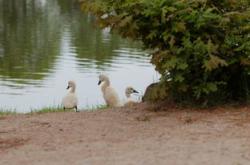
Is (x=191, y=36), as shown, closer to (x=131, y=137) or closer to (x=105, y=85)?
(x=131, y=137)

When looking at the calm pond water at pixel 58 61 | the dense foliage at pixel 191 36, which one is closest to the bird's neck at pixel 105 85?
the calm pond water at pixel 58 61

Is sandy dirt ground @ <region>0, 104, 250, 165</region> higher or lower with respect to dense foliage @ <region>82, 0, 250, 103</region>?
lower

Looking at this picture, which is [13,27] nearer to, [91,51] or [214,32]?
[91,51]

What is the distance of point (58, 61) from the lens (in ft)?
80.8

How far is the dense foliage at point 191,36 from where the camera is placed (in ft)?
30.0

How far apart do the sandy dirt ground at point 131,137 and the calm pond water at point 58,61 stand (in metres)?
3.89

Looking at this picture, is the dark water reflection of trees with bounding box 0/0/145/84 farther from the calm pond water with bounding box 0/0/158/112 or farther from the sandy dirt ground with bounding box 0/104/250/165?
the sandy dirt ground with bounding box 0/104/250/165

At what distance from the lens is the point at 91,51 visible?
26828 mm

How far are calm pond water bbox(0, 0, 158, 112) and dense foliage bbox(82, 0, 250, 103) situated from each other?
141 inches

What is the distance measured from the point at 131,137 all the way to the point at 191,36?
1.83 meters

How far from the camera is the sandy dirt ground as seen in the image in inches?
283

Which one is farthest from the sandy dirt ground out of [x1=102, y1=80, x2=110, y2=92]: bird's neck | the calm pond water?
[x1=102, y1=80, x2=110, y2=92]: bird's neck

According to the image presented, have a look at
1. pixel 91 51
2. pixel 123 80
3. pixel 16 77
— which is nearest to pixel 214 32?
pixel 123 80

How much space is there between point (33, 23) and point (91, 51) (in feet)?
31.9
